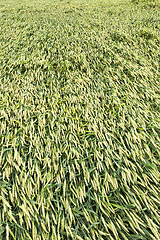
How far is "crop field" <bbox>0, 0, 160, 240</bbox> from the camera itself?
1617mm

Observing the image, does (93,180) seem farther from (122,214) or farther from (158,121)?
(158,121)

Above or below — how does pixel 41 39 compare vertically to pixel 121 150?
above

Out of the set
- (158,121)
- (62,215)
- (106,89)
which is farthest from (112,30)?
(62,215)

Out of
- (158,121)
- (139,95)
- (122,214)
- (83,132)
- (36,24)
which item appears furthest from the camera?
(36,24)

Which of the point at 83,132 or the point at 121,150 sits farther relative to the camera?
the point at 83,132

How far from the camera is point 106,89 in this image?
2.77m

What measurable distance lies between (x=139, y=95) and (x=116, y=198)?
6.08 ft

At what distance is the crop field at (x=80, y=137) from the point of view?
1.62 metres

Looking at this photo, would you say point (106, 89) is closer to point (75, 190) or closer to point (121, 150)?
point (121, 150)

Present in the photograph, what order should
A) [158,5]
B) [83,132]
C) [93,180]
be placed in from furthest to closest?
[158,5] < [83,132] < [93,180]

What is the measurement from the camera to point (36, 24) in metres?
4.81

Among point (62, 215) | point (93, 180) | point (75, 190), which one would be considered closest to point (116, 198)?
point (93, 180)

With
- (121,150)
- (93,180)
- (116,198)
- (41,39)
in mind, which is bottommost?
(116,198)

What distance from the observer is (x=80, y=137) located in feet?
7.16
